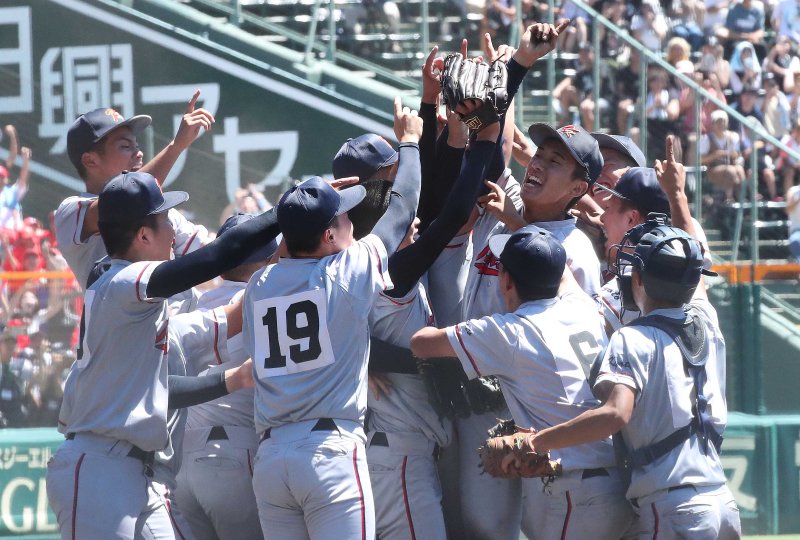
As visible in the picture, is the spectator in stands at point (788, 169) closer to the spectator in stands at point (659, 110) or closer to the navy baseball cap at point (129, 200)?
the spectator in stands at point (659, 110)

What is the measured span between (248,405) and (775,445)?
460 centimetres

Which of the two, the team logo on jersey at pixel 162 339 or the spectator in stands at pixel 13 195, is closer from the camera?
the team logo on jersey at pixel 162 339

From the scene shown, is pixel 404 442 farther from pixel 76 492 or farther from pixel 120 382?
pixel 76 492

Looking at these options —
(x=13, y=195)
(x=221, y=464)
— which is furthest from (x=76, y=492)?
(x=13, y=195)

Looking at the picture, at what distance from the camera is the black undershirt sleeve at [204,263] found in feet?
12.8

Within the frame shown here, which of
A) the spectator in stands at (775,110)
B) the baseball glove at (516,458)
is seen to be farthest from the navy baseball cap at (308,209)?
the spectator in stands at (775,110)

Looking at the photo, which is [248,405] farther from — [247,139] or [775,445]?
[247,139]

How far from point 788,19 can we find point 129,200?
10.4 metres

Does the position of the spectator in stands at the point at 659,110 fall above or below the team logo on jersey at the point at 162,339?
above

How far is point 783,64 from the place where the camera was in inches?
489

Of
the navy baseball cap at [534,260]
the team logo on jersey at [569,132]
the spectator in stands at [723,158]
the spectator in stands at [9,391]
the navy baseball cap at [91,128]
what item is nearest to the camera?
the navy baseball cap at [534,260]

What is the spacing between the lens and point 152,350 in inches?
163

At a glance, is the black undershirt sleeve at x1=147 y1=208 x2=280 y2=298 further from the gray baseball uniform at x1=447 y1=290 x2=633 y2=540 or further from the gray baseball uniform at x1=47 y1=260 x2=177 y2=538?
the gray baseball uniform at x1=447 y1=290 x2=633 y2=540

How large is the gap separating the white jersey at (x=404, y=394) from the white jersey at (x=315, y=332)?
53cm
